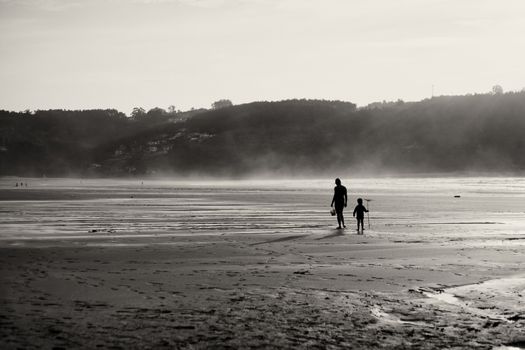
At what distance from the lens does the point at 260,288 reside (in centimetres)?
1142

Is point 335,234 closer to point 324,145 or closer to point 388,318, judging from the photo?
point 388,318

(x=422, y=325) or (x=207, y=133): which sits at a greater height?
(x=207, y=133)

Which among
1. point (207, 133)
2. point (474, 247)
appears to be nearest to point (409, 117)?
point (207, 133)

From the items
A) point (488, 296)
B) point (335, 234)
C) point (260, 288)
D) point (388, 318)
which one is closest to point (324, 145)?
point (335, 234)

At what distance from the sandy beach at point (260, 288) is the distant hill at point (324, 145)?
108 metres

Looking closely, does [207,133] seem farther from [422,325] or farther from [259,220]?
[422,325]

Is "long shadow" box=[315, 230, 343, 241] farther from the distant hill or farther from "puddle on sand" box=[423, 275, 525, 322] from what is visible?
the distant hill

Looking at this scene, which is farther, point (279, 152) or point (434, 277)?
point (279, 152)

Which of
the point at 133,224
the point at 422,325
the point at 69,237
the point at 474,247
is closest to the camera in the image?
the point at 422,325

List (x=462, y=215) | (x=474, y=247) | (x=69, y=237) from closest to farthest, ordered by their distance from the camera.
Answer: (x=474, y=247), (x=69, y=237), (x=462, y=215)

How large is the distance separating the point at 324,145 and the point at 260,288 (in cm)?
15383

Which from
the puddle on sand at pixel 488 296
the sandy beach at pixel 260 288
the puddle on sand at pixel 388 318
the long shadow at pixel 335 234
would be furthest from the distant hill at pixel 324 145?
the puddle on sand at pixel 388 318

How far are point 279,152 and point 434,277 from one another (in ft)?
503

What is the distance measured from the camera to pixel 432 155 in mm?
137750
